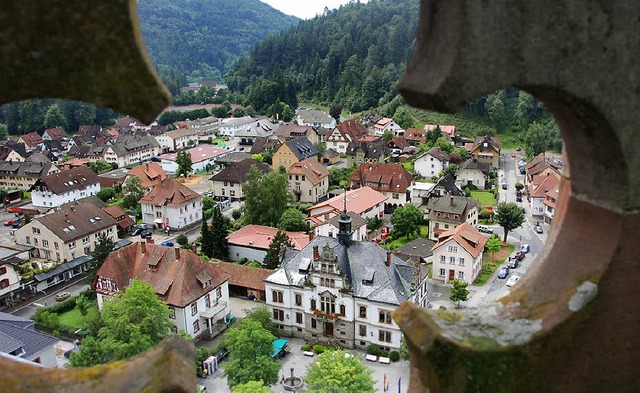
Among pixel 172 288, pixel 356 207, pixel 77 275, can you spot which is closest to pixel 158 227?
pixel 77 275

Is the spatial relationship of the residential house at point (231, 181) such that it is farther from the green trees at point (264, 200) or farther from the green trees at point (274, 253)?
the green trees at point (274, 253)

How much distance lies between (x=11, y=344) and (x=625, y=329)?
A: 2966cm

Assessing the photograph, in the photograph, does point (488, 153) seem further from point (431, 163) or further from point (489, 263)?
point (489, 263)

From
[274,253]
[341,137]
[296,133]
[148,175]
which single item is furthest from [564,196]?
[296,133]

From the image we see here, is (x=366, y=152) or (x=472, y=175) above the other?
(x=366, y=152)

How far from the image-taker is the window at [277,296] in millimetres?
37188

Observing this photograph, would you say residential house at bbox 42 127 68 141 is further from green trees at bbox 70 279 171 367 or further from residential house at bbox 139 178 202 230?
green trees at bbox 70 279 171 367

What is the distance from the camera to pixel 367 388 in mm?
25547

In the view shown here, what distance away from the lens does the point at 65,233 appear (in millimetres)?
49312

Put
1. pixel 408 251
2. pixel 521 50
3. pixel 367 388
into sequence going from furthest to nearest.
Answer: pixel 408 251
pixel 367 388
pixel 521 50

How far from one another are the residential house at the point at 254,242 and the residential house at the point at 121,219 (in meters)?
13.4

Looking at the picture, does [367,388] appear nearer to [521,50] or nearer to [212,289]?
[212,289]

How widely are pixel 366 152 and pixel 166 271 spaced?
51546 mm

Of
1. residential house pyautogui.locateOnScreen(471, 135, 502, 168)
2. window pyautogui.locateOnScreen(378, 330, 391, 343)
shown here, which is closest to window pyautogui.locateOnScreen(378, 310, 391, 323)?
window pyautogui.locateOnScreen(378, 330, 391, 343)
